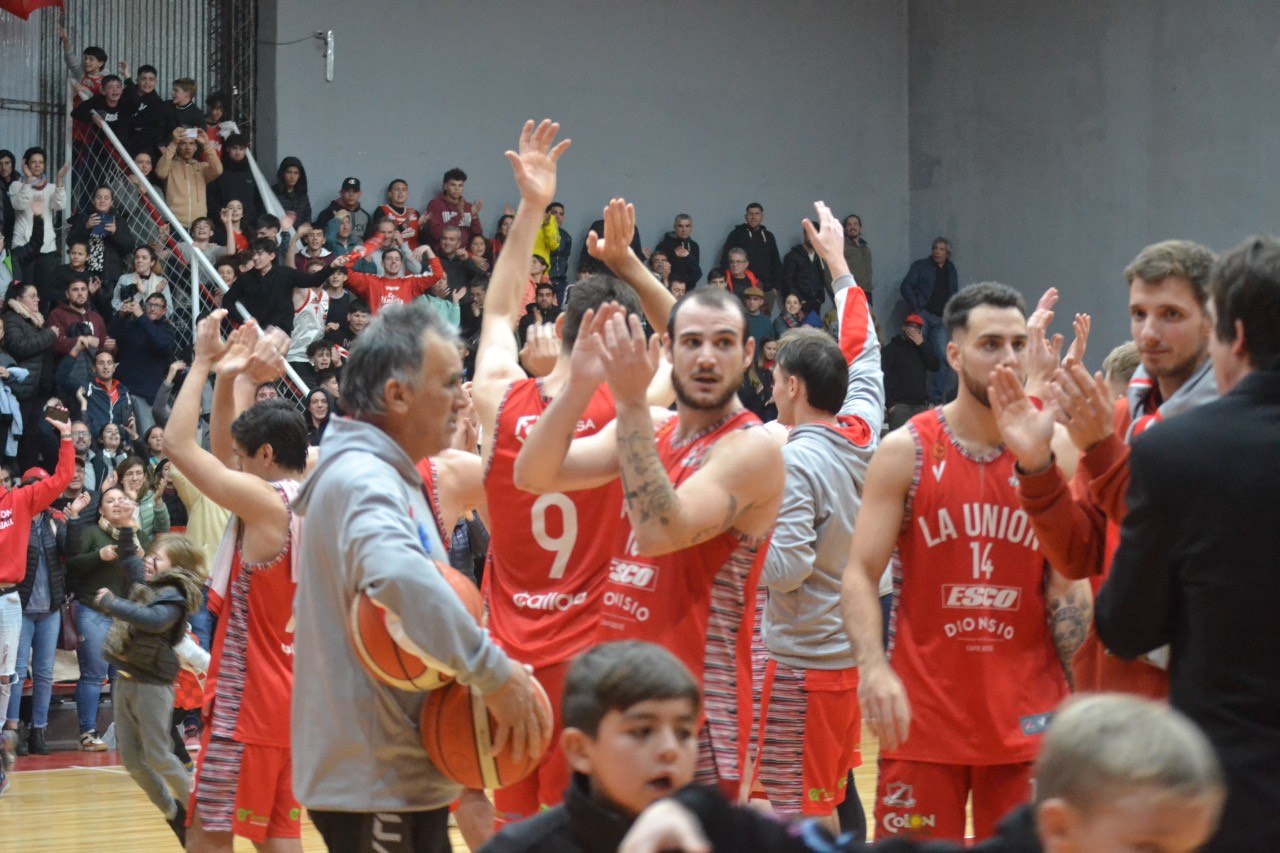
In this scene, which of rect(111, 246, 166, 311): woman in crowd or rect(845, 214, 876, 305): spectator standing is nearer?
rect(111, 246, 166, 311): woman in crowd

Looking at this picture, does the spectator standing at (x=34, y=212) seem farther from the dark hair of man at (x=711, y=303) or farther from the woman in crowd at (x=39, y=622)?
the dark hair of man at (x=711, y=303)

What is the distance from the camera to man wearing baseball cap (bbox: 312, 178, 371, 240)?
53.0 feet

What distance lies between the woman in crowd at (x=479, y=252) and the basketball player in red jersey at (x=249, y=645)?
11.2m

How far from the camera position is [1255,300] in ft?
9.07

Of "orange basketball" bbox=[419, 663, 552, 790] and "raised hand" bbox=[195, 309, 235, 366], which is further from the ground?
"raised hand" bbox=[195, 309, 235, 366]

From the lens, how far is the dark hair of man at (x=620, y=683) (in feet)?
8.82

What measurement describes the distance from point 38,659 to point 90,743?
0.75 meters

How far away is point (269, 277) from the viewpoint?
14320 millimetres

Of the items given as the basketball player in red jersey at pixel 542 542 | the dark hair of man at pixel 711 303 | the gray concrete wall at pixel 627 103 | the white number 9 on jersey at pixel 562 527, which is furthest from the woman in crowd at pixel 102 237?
the dark hair of man at pixel 711 303

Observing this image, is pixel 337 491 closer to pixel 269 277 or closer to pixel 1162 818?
pixel 1162 818

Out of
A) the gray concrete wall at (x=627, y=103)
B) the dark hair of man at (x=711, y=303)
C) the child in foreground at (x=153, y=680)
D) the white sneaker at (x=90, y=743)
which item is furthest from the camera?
the gray concrete wall at (x=627, y=103)

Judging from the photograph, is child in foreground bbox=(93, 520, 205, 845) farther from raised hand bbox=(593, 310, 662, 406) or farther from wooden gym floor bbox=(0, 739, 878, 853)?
raised hand bbox=(593, 310, 662, 406)

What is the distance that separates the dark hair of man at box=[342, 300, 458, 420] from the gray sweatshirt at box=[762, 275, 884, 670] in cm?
234

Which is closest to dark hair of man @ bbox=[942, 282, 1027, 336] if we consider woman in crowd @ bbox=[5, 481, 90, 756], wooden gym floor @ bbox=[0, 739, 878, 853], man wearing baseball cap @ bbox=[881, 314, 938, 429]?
wooden gym floor @ bbox=[0, 739, 878, 853]
